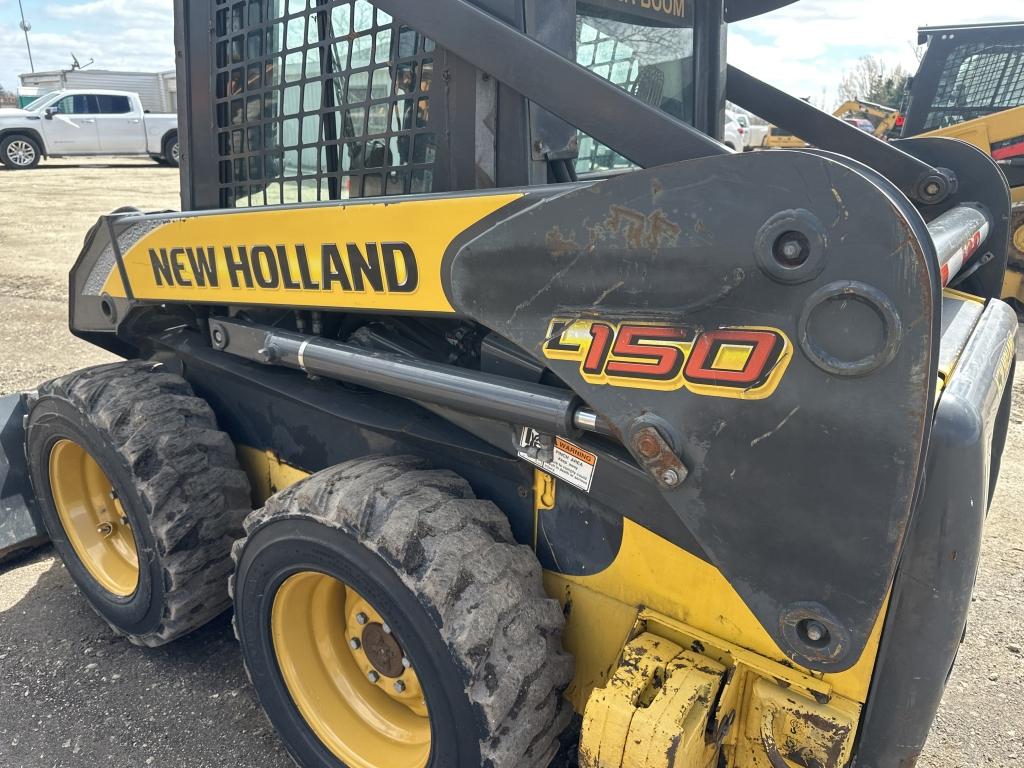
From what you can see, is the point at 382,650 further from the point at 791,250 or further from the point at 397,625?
the point at 791,250

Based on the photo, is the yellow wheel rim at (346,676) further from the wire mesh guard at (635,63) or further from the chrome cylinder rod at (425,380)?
the wire mesh guard at (635,63)

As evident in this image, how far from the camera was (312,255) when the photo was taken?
206 cm

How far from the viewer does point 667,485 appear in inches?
56.7

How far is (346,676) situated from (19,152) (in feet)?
68.9

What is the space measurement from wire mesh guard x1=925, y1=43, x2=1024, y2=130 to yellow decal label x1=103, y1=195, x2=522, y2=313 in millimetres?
8782

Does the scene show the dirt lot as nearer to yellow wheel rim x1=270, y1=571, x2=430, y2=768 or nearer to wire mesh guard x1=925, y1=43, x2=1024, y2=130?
yellow wheel rim x1=270, y1=571, x2=430, y2=768

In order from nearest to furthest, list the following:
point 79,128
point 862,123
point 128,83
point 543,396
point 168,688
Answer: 1. point 543,396
2. point 168,688
3. point 862,123
4. point 79,128
5. point 128,83

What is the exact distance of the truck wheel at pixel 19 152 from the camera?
18.5 metres

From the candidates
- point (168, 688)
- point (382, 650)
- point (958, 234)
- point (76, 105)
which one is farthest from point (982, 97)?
point (76, 105)

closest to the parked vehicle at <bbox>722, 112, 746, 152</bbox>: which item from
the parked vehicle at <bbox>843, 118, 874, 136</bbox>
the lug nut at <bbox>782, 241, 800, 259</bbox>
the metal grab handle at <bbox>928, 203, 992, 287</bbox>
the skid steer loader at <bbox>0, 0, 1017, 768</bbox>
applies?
the parked vehicle at <bbox>843, 118, 874, 136</bbox>

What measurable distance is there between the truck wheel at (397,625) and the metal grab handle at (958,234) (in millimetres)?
1186

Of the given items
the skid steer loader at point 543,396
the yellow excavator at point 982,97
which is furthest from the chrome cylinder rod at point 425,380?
the yellow excavator at point 982,97

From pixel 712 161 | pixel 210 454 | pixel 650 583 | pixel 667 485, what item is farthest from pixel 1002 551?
pixel 210 454

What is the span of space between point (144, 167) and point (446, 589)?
22.3m
